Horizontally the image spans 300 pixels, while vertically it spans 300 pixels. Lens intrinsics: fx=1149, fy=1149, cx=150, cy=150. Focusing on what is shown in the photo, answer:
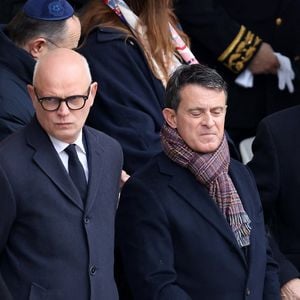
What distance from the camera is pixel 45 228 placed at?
13.5 ft

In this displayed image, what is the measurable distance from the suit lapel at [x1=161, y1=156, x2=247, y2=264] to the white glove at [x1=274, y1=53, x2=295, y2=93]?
78.9 inches

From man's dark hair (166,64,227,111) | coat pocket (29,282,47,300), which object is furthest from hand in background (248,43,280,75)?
coat pocket (29,282,47,300)

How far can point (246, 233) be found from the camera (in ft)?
15.0

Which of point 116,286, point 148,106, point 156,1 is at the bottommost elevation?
point 116,286

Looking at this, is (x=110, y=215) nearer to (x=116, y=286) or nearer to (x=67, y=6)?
(x=116, y=286)

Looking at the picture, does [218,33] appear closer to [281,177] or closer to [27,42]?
[281,177]

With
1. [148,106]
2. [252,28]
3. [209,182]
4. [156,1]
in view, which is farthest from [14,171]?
[252,28]

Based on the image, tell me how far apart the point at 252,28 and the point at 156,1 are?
4.14 feet

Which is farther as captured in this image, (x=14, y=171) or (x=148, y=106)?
(x=148, y=106)

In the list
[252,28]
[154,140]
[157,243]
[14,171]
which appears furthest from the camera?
[252,28]

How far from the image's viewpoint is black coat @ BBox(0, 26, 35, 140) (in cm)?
473

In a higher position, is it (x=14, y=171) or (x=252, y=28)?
(x=14, y=171)

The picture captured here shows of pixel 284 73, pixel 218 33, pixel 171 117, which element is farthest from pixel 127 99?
pixel 284 73

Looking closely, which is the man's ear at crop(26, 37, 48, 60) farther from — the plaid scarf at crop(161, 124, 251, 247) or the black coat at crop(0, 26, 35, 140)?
the plaid scarf at crop(161, 124, 251, 247)
